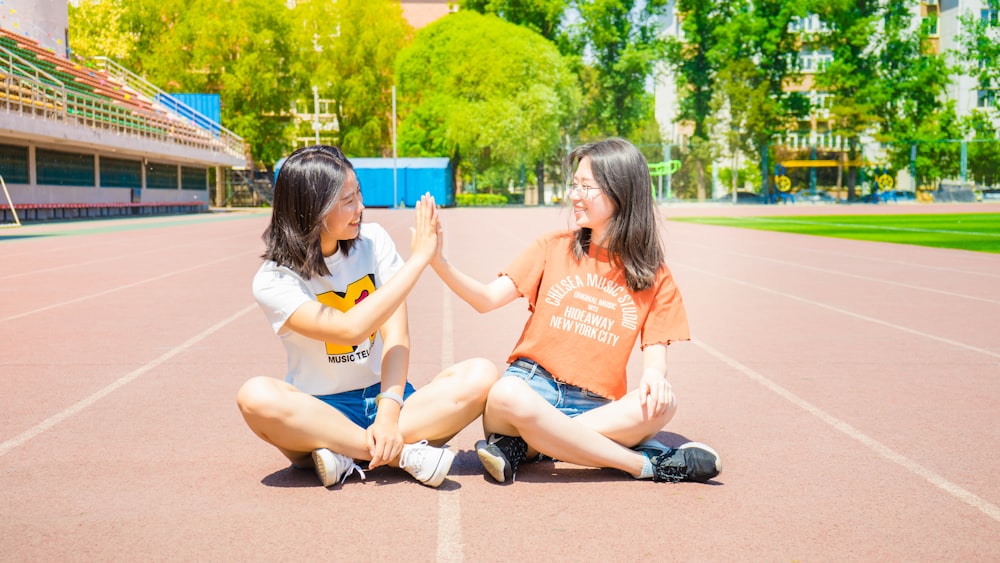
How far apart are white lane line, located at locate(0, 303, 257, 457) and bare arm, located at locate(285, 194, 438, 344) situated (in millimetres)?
1944

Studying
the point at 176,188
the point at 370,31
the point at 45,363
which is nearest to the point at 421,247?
the point at 45,363

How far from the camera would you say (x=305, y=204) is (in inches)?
157

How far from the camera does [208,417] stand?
215 inches

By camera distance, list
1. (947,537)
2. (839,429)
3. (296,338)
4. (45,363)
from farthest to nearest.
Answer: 1. (45,363)
2. (839,429)
3. (296,338)
4. (947,537)

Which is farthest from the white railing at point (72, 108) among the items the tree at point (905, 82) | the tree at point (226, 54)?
the tree at point (905, 82)

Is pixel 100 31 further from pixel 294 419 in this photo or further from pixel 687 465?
pixel 687 465

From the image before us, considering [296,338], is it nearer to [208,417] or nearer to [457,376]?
[457,376]

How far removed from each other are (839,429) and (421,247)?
8.72ft

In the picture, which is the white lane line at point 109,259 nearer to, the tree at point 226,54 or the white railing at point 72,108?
the white railing at point 72,108

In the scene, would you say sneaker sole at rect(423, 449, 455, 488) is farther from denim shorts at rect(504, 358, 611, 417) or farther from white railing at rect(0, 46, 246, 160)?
white railing at rect(0, 46, 246, 160)

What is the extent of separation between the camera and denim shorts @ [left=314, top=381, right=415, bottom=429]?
163 inches

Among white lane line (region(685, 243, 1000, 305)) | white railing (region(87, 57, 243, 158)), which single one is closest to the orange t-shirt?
white lane line (region(685, 243, 1000, 305))

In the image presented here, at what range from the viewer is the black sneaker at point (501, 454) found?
4.09 meters

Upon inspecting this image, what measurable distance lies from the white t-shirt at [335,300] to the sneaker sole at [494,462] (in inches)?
23.2
